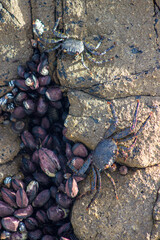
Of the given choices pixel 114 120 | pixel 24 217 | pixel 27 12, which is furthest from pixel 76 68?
pixel 24 217

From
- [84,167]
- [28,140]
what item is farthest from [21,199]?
[84,167]

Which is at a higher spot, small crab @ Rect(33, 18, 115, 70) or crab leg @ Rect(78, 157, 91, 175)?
small crab @ Rect(33, 18, 115, 70)

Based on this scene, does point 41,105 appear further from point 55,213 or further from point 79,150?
point 55,213

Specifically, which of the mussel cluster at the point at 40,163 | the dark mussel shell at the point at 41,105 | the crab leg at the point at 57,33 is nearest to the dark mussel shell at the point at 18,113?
the mussel cluster at the point at 40,163

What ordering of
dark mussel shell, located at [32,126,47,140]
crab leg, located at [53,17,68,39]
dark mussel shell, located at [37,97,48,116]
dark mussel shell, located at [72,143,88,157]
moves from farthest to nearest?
1. dark mussel shell, located at [32,126,47,140]
2. dark mussel shell, located at [37,97,48,116]
3. crab leg, located at [53,17,68,39]
4. dark mussel shell, located at [72,143,88,157]

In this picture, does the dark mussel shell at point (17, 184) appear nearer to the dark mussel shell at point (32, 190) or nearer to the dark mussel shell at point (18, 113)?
the dark mussel shell at point (32, 190)

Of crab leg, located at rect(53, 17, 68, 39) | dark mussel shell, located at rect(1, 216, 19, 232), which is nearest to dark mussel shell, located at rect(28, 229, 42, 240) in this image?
dark mussel shell, located at rect(1, 216, 19, 232)

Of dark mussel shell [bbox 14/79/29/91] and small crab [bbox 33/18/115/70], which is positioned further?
dark mussel shell [bbox 14/79/29/91]

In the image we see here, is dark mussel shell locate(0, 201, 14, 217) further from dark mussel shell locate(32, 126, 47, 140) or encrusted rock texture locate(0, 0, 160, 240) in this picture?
dark mussel shell locate(32, 126, 47, 140)
